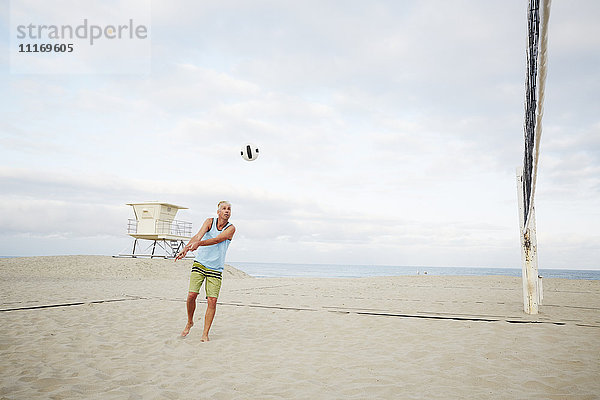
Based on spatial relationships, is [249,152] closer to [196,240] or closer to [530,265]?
[196,240]

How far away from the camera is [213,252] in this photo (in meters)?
4.95

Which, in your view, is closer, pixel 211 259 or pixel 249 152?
pixel 211 259

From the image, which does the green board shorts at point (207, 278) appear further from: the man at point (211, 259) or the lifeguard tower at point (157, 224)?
the lifeguard tower at point (157, 224)

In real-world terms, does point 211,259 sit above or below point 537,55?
below

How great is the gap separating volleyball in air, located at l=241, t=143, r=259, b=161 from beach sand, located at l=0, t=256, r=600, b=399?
16.0 feet

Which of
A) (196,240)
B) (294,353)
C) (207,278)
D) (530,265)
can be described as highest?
(196,240)

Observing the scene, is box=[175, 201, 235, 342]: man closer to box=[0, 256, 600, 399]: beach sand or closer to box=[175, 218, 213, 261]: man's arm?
box=[175, 218, 213, 261]: man's arm

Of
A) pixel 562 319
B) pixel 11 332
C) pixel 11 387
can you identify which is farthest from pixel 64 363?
pixel 562 319

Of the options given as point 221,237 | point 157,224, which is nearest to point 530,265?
point 221,237

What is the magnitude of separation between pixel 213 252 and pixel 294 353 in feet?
5.33

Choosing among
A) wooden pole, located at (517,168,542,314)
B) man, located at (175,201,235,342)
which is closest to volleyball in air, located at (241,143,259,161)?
Result: man, located at (175,201,235,342)

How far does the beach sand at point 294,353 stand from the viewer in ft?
10.7

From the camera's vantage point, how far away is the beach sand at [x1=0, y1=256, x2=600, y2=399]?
10.7ft

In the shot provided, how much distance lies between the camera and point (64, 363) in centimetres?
384
